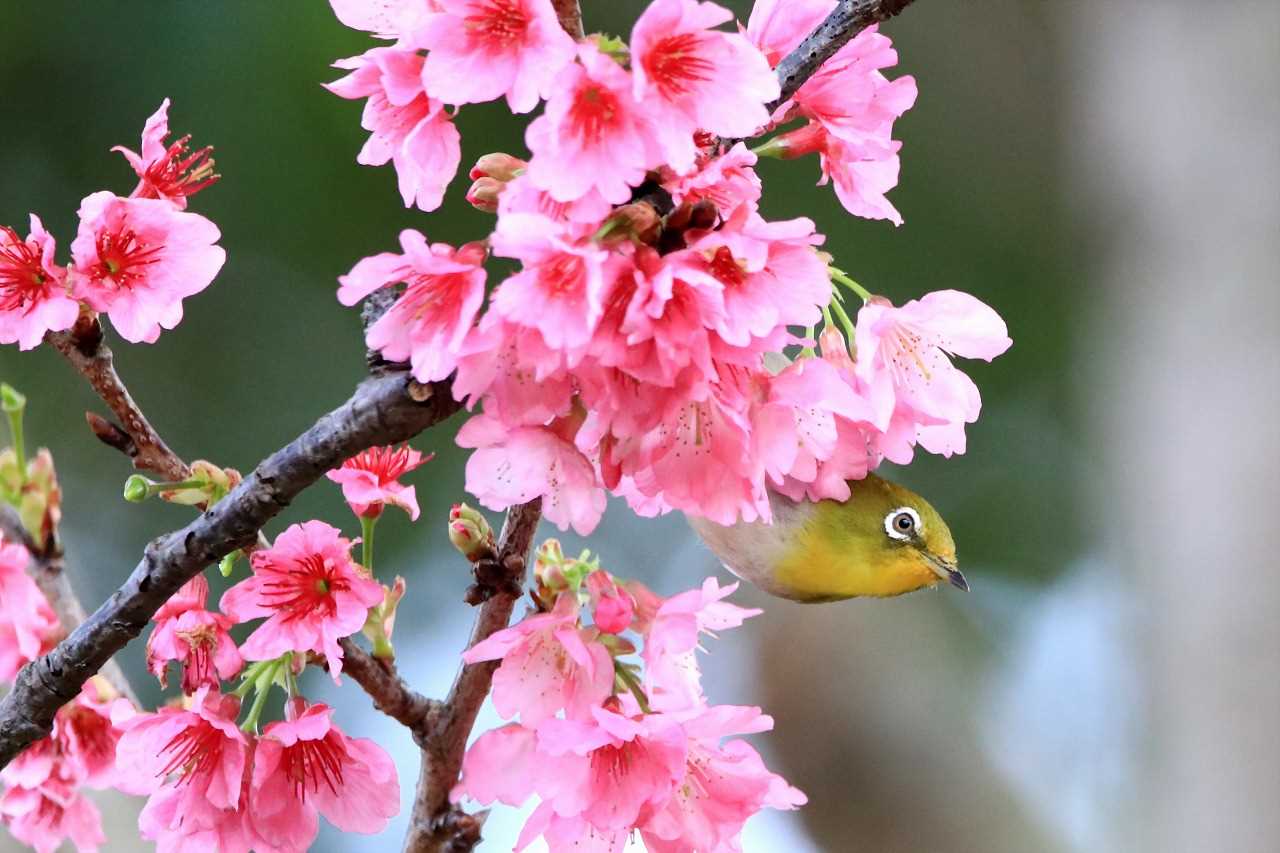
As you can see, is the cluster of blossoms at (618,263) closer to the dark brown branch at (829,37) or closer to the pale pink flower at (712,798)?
the dark brown branch at (829,37)

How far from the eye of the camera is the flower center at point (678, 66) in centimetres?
61

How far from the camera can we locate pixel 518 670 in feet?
2.43

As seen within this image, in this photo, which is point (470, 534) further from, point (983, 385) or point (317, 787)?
point (983, 385)

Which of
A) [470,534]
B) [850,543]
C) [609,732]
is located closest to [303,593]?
[470,534]

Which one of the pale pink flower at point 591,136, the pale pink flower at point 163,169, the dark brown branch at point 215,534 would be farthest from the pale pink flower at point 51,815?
the pale pink flower at point 591,136

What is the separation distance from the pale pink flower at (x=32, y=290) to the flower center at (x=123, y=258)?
2 centimetres

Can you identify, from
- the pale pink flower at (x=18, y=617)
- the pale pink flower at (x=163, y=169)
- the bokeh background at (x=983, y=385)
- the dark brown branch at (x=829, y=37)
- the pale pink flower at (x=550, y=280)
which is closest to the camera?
the pale pink flower at (x=550, y=280)

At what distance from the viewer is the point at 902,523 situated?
4.10ft

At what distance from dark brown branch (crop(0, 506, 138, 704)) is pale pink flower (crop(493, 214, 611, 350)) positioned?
0.67m

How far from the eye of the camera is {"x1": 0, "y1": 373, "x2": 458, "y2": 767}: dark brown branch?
0.62 metres

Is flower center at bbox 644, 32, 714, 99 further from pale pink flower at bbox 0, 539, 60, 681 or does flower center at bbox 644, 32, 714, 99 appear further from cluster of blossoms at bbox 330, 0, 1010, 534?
pale pink flower at bbox 0, 539, 60, 681

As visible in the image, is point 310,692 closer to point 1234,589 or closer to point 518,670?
point 1234,589

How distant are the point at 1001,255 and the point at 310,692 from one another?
6.07 feet

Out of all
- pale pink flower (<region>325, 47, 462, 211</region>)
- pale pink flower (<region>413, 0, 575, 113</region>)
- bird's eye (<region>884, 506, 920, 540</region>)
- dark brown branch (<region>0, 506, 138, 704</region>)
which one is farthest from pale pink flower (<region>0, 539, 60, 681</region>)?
bird's eye (<region>884, 506, 920, 540</region>)
